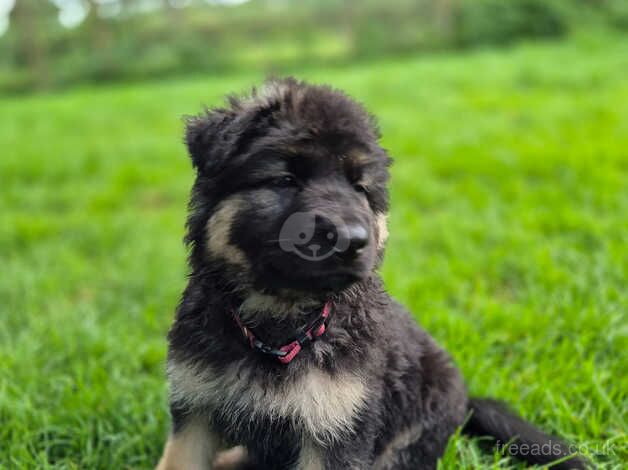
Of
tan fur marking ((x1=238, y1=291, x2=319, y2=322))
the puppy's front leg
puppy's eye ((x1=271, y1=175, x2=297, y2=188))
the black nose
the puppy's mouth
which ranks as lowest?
the puppy's front leg

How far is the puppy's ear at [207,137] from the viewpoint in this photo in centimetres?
247

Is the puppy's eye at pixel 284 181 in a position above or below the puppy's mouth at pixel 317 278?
Answer: above

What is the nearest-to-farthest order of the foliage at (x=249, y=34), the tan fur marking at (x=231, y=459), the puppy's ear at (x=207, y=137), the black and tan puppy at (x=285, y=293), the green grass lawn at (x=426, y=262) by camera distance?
the black and tan puppy at (x=285, y=293), the puppy's ear at (x=207, y=137), the tan fur marking at (x=231, y=459), the green grass lawn at (x=426, y=262), the foliage at (x=249, y=34)

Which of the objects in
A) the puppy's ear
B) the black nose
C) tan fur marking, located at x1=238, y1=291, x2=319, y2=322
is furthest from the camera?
tan fur marking, located at x1=238, y1=291, x2=319, y2=322

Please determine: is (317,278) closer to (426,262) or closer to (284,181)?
(284,181)

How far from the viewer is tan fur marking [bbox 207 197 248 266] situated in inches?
95.7

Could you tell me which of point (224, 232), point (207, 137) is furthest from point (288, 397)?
point (207, 137)

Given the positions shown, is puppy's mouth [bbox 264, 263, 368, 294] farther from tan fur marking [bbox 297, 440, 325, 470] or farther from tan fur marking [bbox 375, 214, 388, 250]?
tan fur marking [bbox 297, 440, 325, 470]

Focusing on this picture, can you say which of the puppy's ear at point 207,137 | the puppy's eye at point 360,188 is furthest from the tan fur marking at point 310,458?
the puppy's ear at point 207,137

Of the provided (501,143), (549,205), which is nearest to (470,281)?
(549,205)

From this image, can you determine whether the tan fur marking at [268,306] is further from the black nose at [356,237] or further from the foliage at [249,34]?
the foliage at [249,34]

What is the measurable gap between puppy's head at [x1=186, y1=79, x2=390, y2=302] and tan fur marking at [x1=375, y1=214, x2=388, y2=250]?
2cm

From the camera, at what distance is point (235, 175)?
2.44m

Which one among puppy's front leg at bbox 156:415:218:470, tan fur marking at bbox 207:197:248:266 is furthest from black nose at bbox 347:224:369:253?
puppy's front leg at bbox 156:415:218:470
